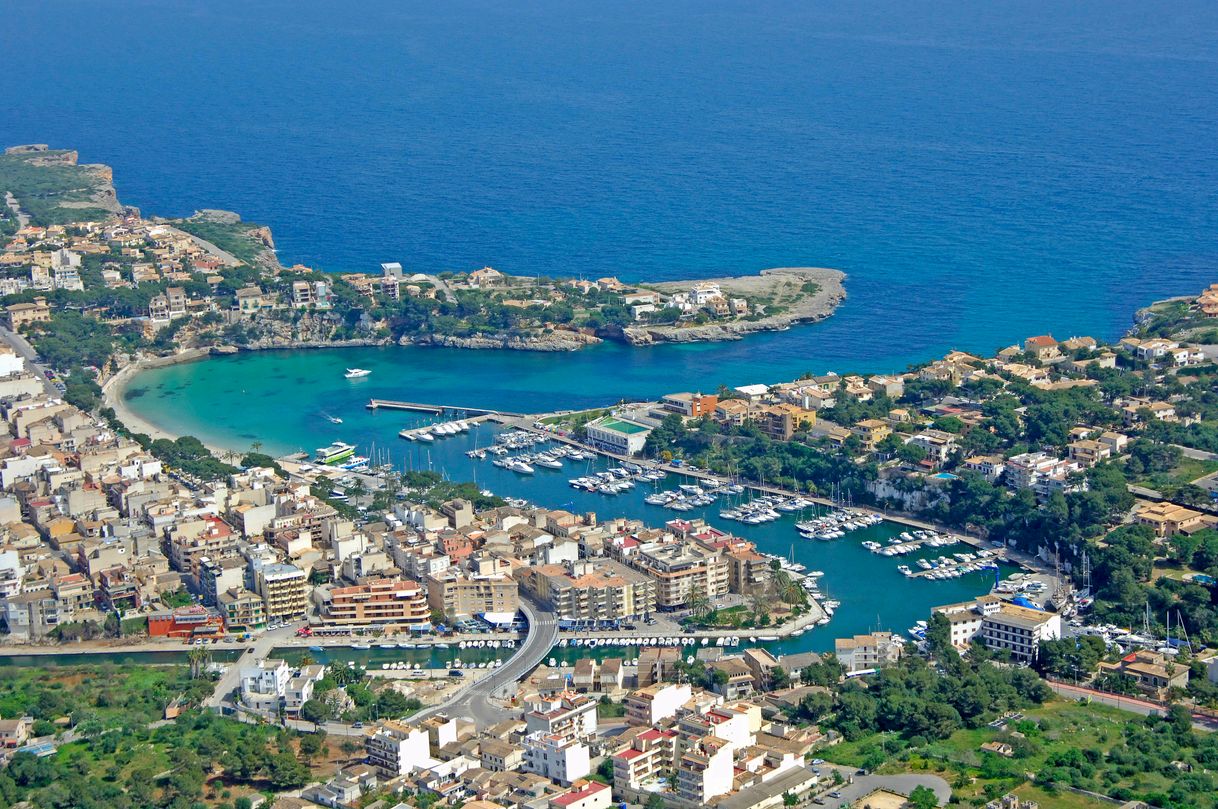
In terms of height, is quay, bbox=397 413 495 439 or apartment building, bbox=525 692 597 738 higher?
quay, bbox=397 413 495 439

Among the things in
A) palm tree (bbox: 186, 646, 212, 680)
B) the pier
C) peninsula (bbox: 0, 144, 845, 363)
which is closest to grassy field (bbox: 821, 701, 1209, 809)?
palm tree (bbox: 186, 646, 212, 680)

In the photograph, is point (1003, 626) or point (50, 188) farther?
point (50, 188)

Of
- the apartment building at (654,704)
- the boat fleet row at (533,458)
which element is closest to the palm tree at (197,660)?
the apartment building at (654,704)

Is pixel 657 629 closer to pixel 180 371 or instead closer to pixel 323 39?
pixel 180 371

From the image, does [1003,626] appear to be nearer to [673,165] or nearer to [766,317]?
[766,317]

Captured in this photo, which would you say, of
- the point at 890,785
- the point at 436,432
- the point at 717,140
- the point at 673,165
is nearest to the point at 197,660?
the point at 890,785

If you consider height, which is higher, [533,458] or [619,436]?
[619,436]

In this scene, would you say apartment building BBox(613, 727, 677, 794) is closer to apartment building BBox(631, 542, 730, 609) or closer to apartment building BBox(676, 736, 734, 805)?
apartment building BBox(676, 736, 734, 805)

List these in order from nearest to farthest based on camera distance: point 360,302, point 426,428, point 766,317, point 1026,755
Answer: point 1026,755, point 426,428, point 766,317, point 360,302
